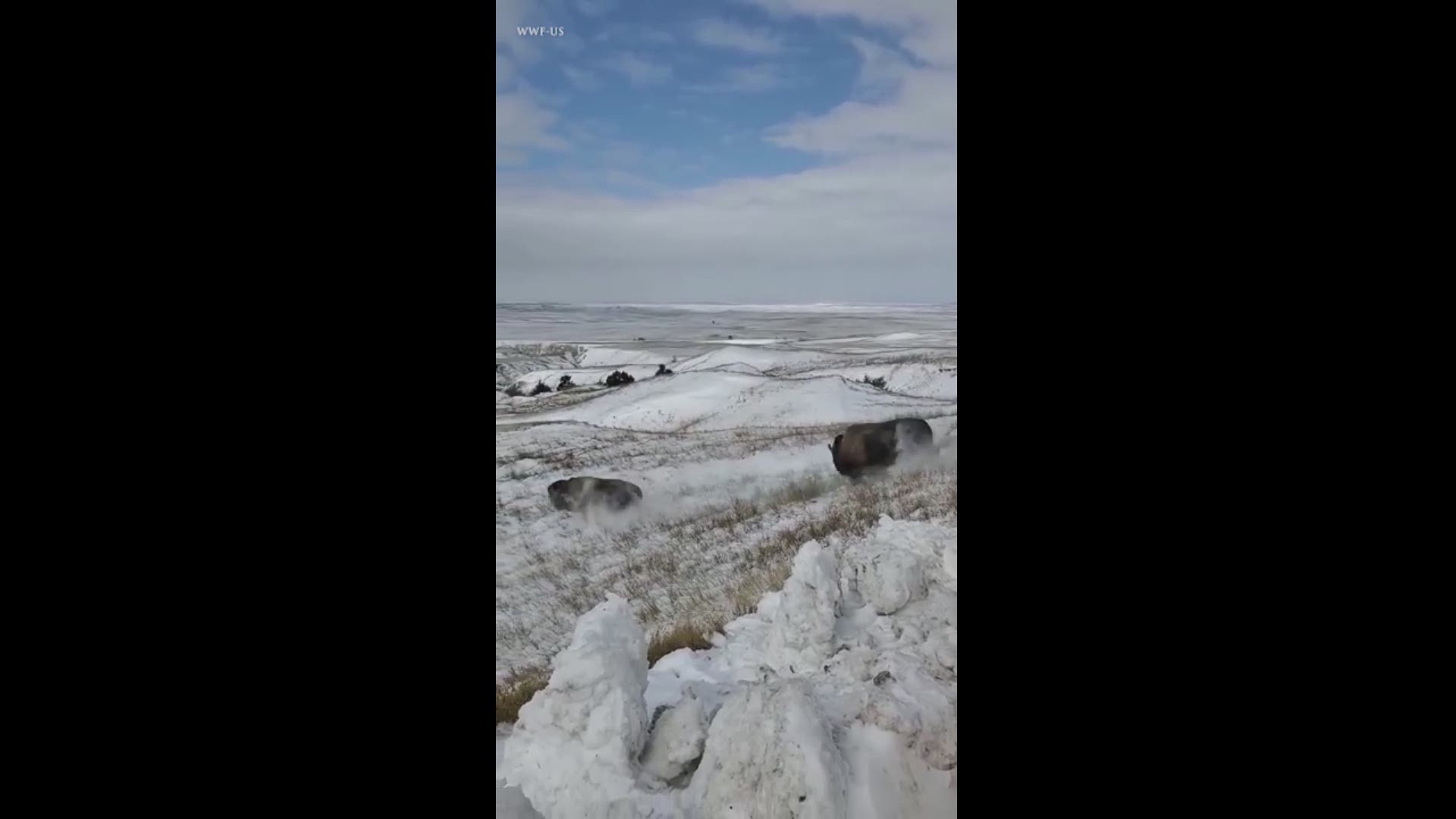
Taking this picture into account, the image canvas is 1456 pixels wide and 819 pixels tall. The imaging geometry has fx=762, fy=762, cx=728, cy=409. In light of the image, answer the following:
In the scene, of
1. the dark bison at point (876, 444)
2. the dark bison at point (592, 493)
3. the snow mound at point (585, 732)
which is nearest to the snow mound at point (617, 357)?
the dark bison at point (592, 493)

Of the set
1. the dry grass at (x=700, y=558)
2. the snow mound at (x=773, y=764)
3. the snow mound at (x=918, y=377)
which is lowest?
the snow mound at (x=773, y=764)

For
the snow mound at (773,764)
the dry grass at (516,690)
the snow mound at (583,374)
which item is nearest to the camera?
the snow mound at (773,764)

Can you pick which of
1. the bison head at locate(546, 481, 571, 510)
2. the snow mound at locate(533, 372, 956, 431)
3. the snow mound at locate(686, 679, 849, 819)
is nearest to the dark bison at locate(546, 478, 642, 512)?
the bison head at locate(546, 481, 571, 510)

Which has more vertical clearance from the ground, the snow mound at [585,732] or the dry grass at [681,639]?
the dry grass at [681,639]

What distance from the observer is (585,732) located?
5.31 ft

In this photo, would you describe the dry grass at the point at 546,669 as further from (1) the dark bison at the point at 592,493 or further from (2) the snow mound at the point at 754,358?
(2) the snow mound at the point at 754,358

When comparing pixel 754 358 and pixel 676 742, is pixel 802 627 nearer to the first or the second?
pixel 676 742

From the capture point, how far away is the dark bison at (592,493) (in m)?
1.76

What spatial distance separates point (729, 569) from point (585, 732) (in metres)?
0.46

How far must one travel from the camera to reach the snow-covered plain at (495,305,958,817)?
1598 mm

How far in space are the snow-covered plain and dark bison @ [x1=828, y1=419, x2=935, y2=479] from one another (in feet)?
0.10

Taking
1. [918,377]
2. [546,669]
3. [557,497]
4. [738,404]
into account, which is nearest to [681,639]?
[546,669]
